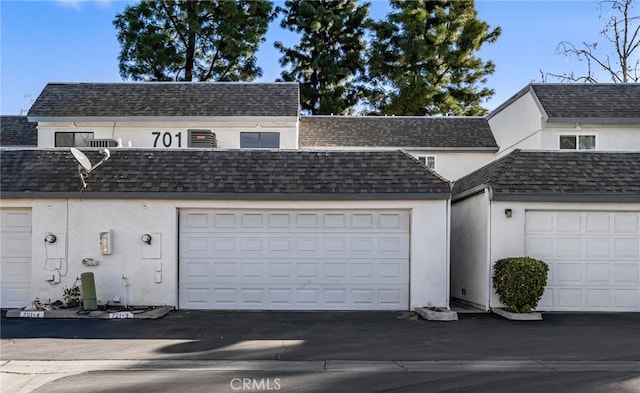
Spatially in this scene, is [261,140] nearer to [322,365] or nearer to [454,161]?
[454,161]

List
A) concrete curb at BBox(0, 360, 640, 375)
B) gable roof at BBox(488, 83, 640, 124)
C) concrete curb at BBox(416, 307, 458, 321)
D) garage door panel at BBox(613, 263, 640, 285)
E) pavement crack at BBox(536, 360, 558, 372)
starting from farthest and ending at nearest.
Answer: gable roof at BBox(488, 83, 640, 124), garage door panel at BBox(613, 263, 640, 285), concrete curb at BBox(416, 307, 458, 321), pavement crack at BBox(536, 360, 558, 372), concrete curb at BBox(0, 360, 640, 375)

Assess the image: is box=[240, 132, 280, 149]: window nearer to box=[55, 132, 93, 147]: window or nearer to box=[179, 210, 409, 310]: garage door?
box=[55, 132, 93, 147]: window

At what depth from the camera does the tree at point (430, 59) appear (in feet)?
110

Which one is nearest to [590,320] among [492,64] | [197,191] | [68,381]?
[197,191]

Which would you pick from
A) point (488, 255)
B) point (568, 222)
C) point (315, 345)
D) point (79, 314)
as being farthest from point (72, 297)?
point (568, 222)

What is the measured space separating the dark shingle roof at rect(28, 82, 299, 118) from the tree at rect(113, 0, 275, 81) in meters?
11.3

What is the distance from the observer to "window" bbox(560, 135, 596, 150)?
19438 mm

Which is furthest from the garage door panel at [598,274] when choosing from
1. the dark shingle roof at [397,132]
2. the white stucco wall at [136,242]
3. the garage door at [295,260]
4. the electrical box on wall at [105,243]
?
the electrical box on wall at [105,243]

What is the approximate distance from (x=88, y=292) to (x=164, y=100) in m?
9.76

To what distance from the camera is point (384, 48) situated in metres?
34.9

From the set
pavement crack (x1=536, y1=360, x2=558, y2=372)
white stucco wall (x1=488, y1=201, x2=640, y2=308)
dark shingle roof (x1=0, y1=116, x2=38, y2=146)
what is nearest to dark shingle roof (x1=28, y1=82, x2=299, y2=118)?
Result: dark shingle roof (x1=0, y1=116, x2=38, y2=146)

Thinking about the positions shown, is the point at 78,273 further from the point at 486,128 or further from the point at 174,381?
the point at 486,128

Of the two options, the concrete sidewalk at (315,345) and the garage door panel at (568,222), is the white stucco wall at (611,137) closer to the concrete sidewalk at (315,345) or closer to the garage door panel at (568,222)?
the garage door panel at (568,222)

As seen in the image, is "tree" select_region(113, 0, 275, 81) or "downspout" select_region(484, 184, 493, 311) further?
"tree" select_region(113, 0, 275, 81)
